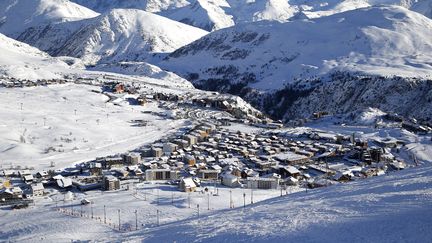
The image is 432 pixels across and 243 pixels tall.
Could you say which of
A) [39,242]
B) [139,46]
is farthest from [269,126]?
[139,46]

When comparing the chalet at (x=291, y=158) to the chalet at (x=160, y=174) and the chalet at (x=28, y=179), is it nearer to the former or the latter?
the chalet at (x=160, y=174)

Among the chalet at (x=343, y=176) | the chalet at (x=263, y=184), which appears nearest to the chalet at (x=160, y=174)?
the chalet at (x=263, y=184)

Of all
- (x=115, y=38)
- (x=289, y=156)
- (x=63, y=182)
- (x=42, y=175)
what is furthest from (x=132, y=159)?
(x=115, y=38)

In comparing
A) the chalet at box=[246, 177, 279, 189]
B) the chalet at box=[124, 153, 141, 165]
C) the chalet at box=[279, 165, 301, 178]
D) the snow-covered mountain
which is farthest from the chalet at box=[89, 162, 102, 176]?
the snow-covered mountain

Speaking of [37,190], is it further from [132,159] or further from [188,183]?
[132,159]

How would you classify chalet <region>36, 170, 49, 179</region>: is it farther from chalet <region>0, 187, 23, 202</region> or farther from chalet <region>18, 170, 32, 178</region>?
chalet <region>0, 187, 23, 202</region>

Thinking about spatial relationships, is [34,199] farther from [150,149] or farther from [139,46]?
[139,46]

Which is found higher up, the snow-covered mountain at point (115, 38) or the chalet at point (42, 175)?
the snow-covered mountain at point (115, 38)

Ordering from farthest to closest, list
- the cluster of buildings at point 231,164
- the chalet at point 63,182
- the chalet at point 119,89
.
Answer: the chalet at point 119,89 < the cluster of buildings at point 231,164 < the chalet at point 63,182
